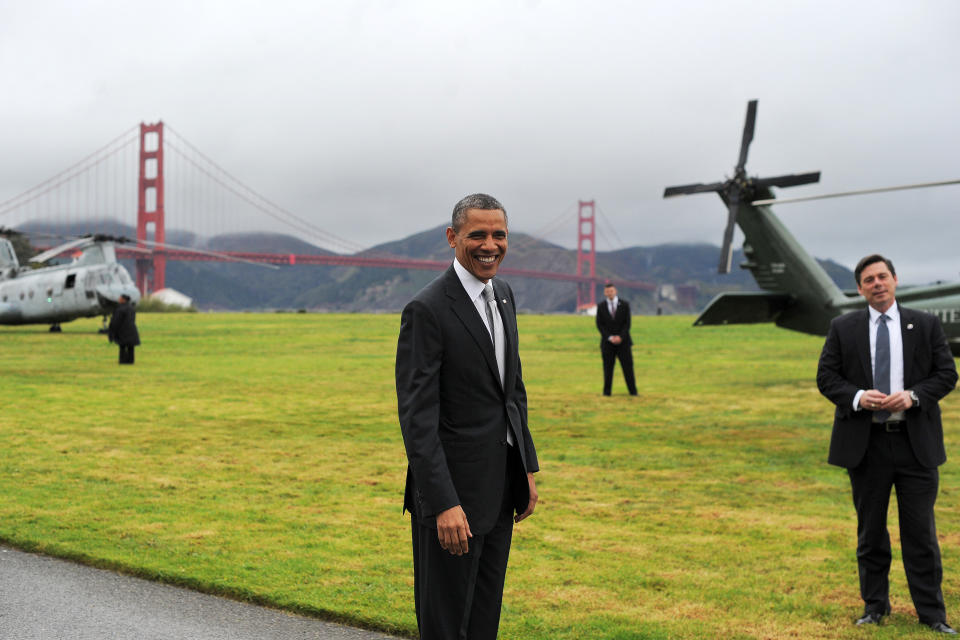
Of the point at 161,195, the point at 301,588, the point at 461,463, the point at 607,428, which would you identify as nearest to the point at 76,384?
the point at 607,428

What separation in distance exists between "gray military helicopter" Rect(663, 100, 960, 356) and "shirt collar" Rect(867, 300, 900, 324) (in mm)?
13224

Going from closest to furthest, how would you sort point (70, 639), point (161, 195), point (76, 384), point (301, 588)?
1. point (70, 639)
2. point (301, 588)
3. point (76, 384)
4. point (161, 195)

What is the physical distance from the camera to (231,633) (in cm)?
412

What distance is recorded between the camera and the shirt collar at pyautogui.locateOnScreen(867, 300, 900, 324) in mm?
4309

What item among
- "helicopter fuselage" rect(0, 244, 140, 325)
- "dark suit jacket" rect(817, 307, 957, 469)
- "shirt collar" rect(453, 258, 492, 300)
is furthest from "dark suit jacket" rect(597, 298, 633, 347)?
"helicopter fuselage" rect(0, 244, 140, 325)

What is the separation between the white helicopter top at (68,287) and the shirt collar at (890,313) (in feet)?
84.9

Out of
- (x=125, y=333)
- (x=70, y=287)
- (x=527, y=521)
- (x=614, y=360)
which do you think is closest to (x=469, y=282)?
(x=527, y=521)

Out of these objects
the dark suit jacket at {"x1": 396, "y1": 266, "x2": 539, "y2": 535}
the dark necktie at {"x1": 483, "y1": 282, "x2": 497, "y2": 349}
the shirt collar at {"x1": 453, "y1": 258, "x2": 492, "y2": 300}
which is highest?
the shirt collar at {"x1": 453, "y1": 258, "x2": 492, "y2": 300}

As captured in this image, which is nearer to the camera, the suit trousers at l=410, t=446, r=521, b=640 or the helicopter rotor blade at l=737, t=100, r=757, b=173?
the suit trousers at l=410, t=446, r=521, b=640

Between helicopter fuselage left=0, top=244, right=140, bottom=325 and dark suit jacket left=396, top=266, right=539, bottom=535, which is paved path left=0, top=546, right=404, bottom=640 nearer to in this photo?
dark suit jacket left=396, top=266, right=539, bottom=535

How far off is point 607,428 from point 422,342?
8688 mm

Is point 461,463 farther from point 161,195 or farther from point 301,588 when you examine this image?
point 161,195

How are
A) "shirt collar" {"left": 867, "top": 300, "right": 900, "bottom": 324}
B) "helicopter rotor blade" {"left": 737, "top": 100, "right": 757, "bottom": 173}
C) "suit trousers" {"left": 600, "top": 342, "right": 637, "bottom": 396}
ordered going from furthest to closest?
"helicopter rotor blade" {"left": 737, "top": 100, "right": 757, "bottom": 173} → "suit trousers" {"left": 600, "top": 342, "right": 637, "bottom": 396} → "shirt collar" {"left": 867, "top": 300, "right": 900, "bottom": 324}

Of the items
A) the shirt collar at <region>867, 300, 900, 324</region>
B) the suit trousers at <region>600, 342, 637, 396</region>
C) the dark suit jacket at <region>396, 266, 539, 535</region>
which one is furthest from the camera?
the suit trousers at <region>600, 342, 637, 396</region>
